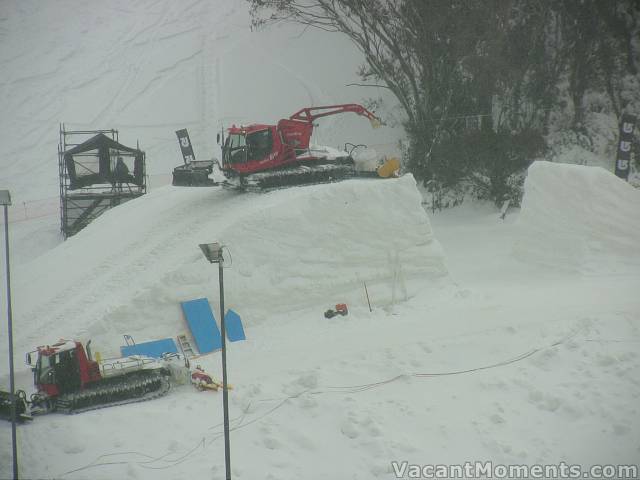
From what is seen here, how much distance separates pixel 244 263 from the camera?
10438 mm

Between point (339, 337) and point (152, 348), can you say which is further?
point (339, 337)

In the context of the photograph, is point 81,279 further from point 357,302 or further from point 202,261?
point 357,302

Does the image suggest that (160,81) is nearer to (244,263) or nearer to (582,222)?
(244,263)

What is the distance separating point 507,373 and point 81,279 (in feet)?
23.7

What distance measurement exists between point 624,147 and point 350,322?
919 cm

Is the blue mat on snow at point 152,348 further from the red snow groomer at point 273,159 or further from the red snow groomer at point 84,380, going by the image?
the red snow groomer at point 273,159

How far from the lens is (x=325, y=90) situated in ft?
86.4

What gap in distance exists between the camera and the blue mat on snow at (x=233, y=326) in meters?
9.90

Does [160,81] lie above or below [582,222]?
above

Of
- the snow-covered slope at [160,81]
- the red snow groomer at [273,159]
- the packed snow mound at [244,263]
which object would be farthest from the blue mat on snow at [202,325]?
the snow-covered slope at [160,81]

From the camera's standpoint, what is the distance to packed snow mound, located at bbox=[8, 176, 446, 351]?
9.68m

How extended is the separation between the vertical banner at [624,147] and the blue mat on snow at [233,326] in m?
10.5

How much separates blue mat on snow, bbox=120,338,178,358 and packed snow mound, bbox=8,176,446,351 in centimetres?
19

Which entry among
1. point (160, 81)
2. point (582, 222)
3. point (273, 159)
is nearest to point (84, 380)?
point (273, 159)
